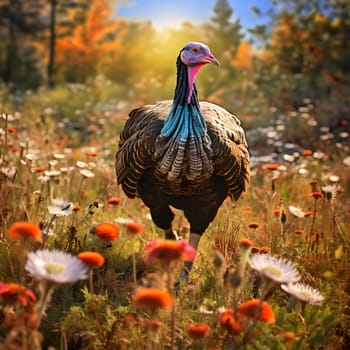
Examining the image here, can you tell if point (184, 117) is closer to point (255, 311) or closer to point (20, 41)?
point (255, 311)

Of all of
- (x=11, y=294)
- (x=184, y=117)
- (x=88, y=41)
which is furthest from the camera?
(x=88, y=41)

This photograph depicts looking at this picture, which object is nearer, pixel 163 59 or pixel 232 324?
pixel 232 324

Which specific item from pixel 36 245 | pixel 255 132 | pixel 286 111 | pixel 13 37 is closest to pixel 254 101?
pixel 286 111

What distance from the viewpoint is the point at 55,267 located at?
149 cm

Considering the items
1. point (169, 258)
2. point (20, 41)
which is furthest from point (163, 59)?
point (169, 258)

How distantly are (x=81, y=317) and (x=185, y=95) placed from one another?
1.29 metres

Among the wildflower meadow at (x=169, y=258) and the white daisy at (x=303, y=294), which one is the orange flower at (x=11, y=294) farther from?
the white daisy at (x=303, y=294)

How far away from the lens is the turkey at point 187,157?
100 inches

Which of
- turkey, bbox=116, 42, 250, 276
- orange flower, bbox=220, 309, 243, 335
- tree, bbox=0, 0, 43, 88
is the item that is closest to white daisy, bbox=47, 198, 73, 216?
turkey, bbox=116, 42, 250, 276

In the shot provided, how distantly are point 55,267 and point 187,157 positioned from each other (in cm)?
120

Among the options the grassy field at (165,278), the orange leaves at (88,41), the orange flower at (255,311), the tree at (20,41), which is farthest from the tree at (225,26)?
the orange flower at (255,311)

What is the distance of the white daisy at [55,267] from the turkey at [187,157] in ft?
3.56

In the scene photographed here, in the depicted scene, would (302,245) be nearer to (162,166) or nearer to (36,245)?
(162,166)

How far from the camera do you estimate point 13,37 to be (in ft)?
68.4
